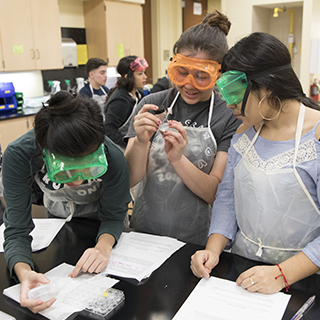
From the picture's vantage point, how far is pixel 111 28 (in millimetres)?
5695

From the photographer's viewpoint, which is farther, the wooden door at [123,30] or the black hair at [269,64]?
the wooden door at [123,30]

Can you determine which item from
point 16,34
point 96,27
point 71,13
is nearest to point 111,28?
point 96,27

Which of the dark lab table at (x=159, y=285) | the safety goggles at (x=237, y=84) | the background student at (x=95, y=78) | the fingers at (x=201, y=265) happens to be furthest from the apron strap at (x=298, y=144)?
the background student at (x=95, y=78)

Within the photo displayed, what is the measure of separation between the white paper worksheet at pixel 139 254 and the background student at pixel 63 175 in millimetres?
44

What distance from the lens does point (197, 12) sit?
7.27m

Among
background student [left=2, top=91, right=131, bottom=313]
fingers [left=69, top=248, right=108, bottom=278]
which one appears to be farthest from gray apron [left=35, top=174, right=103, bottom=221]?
fingers [left=69, top=248, right=108, bottom=278]

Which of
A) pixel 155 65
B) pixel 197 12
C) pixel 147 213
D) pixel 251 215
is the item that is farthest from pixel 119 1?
pixel 251 215

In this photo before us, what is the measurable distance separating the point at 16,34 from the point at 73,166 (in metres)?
4.07

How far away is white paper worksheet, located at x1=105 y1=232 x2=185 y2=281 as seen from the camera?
1.27 meters

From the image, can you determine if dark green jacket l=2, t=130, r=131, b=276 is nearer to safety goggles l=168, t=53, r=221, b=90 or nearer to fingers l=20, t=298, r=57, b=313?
fingers l=20, t=298, r=57, b=313

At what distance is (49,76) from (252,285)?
4941 mm

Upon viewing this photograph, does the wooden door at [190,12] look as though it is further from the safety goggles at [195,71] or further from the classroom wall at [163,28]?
the safety goggles at [195,71]

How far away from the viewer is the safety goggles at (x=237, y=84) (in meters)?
1.16

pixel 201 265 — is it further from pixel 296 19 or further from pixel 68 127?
pixel 296 19
